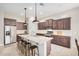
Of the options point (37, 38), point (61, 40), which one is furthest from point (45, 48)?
point (61, 40)

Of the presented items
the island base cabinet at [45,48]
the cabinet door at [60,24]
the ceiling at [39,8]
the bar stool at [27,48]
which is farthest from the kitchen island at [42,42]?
the ceiling at [39,8]

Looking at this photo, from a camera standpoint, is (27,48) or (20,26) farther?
(27,48)

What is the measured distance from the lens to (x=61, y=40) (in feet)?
8.00

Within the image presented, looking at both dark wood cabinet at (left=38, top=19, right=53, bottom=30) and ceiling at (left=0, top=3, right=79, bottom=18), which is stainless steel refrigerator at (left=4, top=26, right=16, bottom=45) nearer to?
ceiling at (left=0, top=3, right=79, bottom=18)

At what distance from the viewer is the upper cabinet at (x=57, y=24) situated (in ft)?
7.93

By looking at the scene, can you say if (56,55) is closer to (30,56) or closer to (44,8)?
(30,56)

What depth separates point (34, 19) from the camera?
248cm

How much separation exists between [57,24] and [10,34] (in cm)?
100

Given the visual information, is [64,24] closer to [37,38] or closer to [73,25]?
[73,25]

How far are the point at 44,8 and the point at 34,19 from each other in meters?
0.31

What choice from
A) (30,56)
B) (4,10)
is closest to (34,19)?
(4,10)

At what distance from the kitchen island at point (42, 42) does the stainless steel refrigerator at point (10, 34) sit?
20cm

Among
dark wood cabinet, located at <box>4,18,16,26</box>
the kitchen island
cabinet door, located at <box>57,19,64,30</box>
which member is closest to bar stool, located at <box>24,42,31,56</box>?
the kitchen island

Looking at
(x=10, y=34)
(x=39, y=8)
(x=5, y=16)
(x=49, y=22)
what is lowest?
(x=10, y=34)
